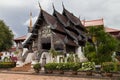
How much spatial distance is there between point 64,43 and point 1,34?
1565 centimetres

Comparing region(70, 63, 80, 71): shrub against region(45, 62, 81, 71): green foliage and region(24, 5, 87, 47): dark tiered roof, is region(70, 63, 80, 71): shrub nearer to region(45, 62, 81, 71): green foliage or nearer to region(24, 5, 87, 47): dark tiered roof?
region(45, 62, 81, 71): green foliage

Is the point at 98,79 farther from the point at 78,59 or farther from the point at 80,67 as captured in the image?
the point at 78,59

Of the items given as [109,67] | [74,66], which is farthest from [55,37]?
[109,67]

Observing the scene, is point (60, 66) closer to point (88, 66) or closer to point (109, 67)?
point (88, 66)

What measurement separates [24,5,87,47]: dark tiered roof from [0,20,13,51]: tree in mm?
10174

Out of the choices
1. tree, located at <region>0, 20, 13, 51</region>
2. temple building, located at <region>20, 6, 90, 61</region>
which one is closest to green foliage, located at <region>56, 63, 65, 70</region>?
temple building, located at <region>20, 6, 90, 61</region>

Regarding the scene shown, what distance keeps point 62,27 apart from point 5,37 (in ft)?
45.0

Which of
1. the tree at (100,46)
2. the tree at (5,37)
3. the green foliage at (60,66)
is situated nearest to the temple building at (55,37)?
the green foliage at (60,66)

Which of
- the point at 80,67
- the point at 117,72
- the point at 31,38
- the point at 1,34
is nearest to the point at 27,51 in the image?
the point at 31,38

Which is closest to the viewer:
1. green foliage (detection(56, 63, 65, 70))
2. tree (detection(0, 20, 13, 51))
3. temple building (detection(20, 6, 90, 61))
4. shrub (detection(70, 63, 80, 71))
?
shrub (detection(70, 63, 80, 71))

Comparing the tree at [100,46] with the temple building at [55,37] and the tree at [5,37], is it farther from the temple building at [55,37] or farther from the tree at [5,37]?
the tree at [5,37]

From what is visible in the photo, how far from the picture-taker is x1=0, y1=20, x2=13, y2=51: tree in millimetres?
38531

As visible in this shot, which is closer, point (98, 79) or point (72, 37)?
point (98, 79)

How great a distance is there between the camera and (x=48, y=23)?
27359 millimetres
